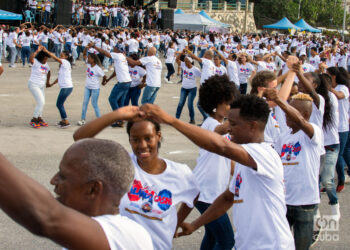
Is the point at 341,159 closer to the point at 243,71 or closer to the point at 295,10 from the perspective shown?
the point at 243,71

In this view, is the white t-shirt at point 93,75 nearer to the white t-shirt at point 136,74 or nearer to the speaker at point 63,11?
the white t-shirt at point 136,74

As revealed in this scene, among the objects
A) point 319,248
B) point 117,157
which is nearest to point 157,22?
point 319,248

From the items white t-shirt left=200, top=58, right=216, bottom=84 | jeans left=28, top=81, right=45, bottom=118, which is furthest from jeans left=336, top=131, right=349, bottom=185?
jeans left=28, top=81, right=45, bottom=118

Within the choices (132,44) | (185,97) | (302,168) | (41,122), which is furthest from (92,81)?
(132,44)

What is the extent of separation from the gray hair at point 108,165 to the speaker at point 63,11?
30.7 meters

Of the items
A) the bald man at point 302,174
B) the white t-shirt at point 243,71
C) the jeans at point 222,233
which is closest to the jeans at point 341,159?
the bald man at point 302,174

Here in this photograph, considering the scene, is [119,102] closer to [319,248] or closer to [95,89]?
[95,89]

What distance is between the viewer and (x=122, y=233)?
5.86ft

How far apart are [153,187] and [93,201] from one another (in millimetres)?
1232

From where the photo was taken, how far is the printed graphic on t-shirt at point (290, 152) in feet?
13.8

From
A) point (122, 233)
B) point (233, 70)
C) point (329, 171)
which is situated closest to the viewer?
point (122, 233)

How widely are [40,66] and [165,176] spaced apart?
8512mm

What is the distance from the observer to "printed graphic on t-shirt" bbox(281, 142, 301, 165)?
4.19 meters

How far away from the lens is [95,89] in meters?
11.2
